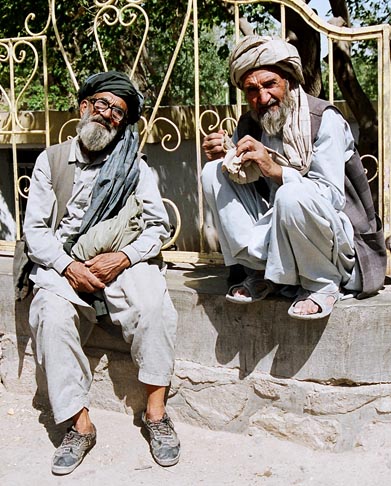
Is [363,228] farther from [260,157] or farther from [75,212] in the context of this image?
[75,212]

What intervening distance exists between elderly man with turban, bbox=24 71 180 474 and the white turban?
646 millimetres

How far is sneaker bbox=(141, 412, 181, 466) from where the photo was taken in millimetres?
2943

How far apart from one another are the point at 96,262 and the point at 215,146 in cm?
79

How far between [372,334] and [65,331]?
4.59ft

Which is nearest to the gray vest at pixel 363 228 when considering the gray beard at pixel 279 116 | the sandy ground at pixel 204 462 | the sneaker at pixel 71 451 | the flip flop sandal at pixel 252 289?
the gray beard at pixel 279 116

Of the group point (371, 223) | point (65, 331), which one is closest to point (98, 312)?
point (65, 331)

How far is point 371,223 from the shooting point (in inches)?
122

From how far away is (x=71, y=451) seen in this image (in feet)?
9.75

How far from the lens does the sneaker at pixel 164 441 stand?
9.66ft

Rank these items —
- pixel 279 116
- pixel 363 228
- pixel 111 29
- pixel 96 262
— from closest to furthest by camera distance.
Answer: pixel 279 116, pixel 363 228, pixel 96 262, pixel 111 29

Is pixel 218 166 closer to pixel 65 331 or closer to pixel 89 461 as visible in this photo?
pixel 65 331

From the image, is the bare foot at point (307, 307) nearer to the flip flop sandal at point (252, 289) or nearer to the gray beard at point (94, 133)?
the flip flop sandal at point (252, 289)

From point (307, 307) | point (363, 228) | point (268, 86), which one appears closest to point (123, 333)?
point (307, 307)

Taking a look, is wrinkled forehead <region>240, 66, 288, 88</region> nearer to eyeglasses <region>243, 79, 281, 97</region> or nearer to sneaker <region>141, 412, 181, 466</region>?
eyeglasses <region>243, 79, 281, 97</region>
